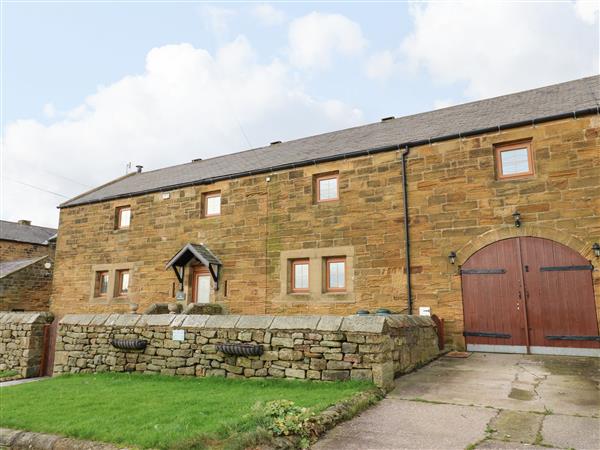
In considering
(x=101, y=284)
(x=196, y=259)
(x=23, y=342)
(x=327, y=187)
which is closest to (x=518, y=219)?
(x=327, y=187)

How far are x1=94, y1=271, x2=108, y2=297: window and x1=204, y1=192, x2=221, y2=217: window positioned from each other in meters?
5.11

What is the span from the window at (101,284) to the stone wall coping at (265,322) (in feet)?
21.2

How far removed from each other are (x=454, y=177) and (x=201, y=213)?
27.3ft

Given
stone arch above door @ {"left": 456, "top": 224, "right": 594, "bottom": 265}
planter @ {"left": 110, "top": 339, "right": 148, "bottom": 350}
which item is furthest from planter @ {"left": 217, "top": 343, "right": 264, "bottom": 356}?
stone arch above door @ {"left": 456, "top": 224, "right": 594, "bottom": 265}

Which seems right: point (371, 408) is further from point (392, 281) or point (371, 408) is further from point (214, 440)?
point (392, 281)

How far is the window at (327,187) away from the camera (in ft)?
41.3

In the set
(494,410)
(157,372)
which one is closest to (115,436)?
(157,372)

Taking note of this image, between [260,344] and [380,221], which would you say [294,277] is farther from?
[260,344]

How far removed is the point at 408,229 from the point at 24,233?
26.6 meters

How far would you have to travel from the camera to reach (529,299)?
960 cm

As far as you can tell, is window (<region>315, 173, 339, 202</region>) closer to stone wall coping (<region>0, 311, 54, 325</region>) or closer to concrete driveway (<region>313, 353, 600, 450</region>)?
concrete driveway (<region>313, 353, 600, 450</region>)

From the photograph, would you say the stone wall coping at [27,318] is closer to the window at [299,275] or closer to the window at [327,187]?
the window at [299,275]

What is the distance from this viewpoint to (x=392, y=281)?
36.1 feet

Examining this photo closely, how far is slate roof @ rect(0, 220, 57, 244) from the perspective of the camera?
26391mm
